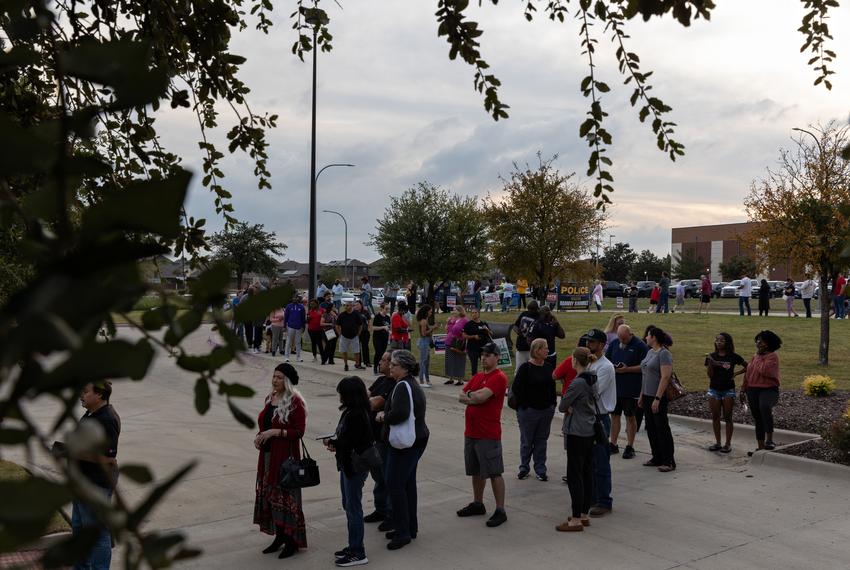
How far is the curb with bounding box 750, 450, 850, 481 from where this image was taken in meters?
9.29

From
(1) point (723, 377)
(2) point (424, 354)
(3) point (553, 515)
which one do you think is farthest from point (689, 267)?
(3) point (553, 515)

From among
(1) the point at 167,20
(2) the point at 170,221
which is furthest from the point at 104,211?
(1) the point at 167,20

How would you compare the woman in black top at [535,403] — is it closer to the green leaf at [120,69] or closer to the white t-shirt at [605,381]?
the white t-shirt at [605,381]

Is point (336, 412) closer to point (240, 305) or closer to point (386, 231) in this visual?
point (240, 305)

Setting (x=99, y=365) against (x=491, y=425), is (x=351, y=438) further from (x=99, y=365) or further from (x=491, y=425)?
(x=99, y=365)

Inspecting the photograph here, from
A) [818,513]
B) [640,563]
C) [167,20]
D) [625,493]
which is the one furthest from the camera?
[625,493]

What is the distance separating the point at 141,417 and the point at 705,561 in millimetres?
9465

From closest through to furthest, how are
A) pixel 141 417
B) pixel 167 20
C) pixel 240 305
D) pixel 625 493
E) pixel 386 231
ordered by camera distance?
pixel 240 305, pixel 167 20, pixel 625 493, pixel 141 417, pixel 386 231

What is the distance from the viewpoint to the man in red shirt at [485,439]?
7.81 meters

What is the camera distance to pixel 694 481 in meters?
9.32

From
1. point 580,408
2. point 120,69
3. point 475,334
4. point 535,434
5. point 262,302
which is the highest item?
point 120,69

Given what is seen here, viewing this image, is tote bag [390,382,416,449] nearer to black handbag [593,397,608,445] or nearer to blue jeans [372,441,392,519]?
blue jeans [372,441,392,519]

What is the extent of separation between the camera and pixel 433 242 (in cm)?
3831

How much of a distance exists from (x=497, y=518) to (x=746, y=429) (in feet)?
17.4
